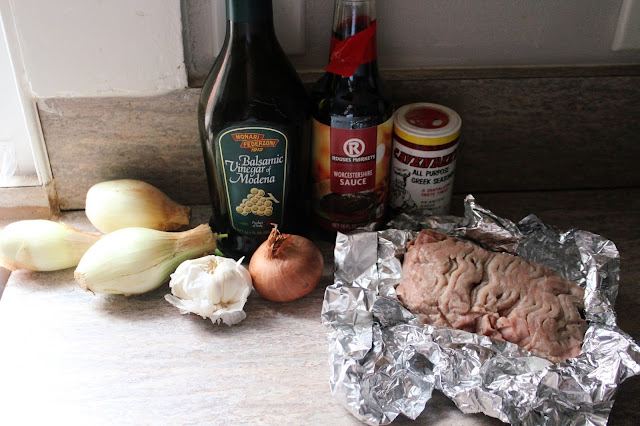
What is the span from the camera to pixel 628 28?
89 centimetres

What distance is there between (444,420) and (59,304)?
49 cm

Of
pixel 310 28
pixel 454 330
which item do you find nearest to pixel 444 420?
pixel 454 330

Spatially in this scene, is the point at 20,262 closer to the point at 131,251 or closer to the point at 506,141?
the point at 131,251

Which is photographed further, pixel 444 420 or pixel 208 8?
pixel 208 8

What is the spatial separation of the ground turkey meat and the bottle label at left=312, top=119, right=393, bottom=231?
0.11 meters

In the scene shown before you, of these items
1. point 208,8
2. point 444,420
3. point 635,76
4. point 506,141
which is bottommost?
point 444,420

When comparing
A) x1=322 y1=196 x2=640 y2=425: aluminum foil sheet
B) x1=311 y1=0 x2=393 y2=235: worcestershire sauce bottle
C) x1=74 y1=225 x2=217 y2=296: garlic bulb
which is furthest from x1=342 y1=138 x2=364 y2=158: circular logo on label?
x1=74 y1=225 x2=217 y2=296: garlic bulb

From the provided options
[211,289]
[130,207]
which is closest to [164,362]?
[211,289]

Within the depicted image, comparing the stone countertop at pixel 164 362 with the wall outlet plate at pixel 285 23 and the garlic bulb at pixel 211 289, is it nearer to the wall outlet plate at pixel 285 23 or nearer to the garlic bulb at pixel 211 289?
the garlic bulb at pixel 211 289

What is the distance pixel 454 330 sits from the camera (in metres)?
0.69

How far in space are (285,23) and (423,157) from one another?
0.26 metres

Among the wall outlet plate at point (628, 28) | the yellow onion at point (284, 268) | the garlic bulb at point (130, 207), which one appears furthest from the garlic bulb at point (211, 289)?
the wall outlet plate at point (628, 28)

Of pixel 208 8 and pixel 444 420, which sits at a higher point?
pixel 208 8

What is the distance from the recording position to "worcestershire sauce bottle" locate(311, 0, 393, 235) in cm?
78
